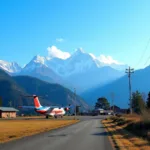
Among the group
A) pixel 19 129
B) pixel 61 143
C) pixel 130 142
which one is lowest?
pixel 61 143

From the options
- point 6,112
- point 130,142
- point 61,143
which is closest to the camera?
point 61,143

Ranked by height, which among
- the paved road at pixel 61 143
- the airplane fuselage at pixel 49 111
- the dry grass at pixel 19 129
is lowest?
the paved road at pixel 61 143

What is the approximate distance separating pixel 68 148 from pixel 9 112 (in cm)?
13218

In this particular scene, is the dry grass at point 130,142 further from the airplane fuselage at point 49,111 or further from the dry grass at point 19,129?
the airplane fuselage at point 49,111

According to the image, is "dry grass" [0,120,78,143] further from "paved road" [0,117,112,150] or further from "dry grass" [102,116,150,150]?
"dry grass" [102,116,150,150]

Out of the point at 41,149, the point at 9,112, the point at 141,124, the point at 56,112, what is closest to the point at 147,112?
the point at 141,124

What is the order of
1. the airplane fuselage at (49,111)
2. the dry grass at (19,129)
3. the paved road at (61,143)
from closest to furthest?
1. the paved road at (61,143)
2. the dry grass at (19,129)
3. the airplane fuselage at (49,111)

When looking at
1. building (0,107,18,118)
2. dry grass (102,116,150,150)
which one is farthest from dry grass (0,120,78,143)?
building (0,107,18,118)

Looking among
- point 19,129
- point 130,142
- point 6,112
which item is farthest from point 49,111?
point 130,142

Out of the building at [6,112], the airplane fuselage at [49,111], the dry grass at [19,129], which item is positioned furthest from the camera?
the building at [6,112]

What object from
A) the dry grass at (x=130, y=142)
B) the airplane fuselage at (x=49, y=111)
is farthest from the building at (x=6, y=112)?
the dry grass at (x=130, y=142)

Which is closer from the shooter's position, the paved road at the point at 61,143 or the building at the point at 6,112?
the paved road at the point at 61,143

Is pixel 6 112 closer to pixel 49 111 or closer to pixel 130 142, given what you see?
pixel 49 111

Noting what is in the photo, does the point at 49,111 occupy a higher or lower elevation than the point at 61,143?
higher
